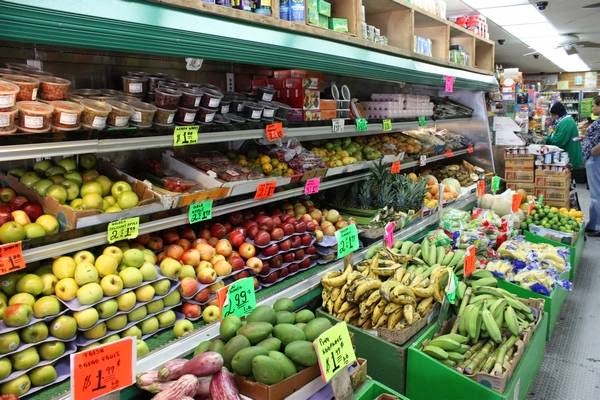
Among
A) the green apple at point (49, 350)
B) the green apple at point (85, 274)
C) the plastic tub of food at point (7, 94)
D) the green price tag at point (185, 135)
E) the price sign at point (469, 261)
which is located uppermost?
the plastic tub of food at point (7, 94)

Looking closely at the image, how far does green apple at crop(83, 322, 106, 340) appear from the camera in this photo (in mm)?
1896

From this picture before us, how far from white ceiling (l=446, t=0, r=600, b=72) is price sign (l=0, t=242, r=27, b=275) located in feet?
19.8

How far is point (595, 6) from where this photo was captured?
792 cm

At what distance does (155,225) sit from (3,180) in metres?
0.69

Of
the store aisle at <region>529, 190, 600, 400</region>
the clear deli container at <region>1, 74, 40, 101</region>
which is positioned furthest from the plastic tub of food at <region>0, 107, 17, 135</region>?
the store aisle at <region>529, 190, 600, 400</region>

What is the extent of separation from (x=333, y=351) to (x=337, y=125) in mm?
1892

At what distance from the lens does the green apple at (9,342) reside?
1638 millimetres

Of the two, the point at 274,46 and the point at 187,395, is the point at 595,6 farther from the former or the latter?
the point at 187,395

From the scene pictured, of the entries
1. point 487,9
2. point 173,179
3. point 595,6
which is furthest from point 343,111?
point 595,6

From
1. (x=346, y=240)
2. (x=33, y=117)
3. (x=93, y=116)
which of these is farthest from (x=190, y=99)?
(x=346, y=240)

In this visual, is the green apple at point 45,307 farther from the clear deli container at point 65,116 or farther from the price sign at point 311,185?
the price sign at point 311,185

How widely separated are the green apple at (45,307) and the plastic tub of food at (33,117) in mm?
625

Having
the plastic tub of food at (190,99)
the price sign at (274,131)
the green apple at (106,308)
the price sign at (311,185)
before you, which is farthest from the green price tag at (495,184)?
the green apple at (106,308)

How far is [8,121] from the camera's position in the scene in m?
1.62
